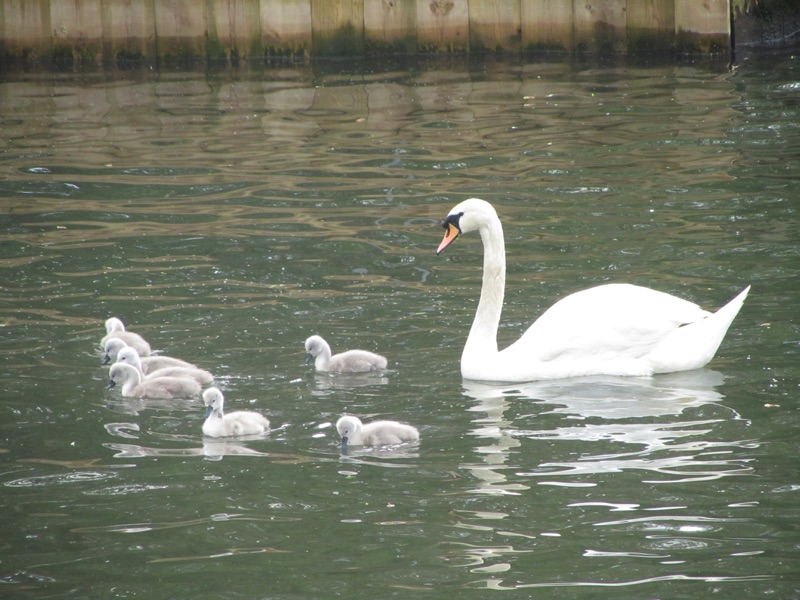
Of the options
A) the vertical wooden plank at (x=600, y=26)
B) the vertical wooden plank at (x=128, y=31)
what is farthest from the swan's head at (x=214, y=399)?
the vertical wooden plank at (x=128, y=31)

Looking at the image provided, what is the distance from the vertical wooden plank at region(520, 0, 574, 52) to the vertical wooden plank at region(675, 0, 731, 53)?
1387mm

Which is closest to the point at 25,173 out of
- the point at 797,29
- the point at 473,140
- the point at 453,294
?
the point at 473,140

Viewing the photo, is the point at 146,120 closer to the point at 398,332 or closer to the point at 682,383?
the point at 398,332

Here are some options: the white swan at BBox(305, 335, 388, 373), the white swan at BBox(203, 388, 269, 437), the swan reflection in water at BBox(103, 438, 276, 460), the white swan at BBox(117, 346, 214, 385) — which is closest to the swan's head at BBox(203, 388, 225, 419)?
the white swan at BBox(203, 388, 269, 437)

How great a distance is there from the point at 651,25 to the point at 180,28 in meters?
6.22

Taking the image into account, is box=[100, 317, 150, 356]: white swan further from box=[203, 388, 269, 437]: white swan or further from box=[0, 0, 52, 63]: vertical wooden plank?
box=[0, 0, 52, 63]: vertical wooden plank

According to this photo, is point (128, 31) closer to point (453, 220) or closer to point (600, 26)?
point (600, 26)

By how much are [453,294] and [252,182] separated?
371 centimetres

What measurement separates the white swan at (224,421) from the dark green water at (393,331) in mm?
101

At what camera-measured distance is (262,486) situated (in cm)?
605

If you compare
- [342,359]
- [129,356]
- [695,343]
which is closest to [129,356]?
[129,356]

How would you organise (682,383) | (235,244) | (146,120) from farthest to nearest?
1. (146,120)
2. (235,244)
3. (682,383)

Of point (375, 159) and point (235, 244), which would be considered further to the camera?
point (375, 159)

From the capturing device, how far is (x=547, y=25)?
17328 millimetres
